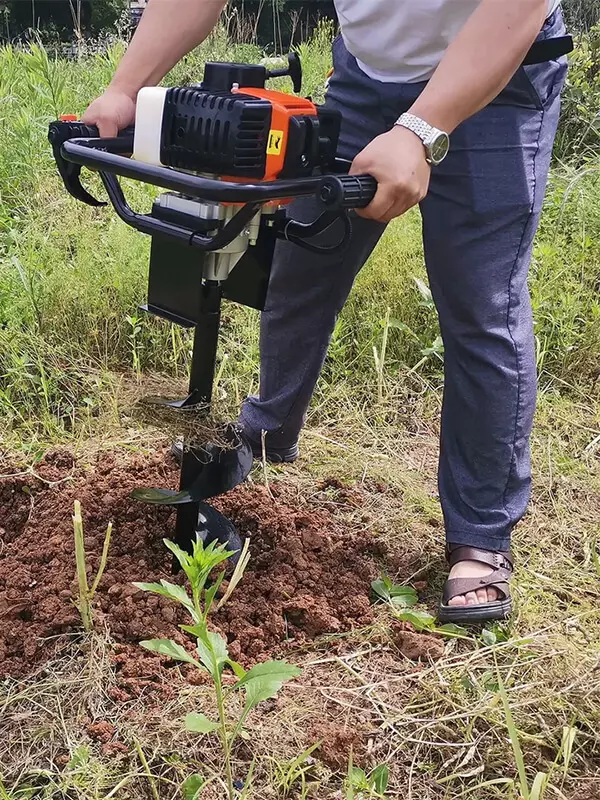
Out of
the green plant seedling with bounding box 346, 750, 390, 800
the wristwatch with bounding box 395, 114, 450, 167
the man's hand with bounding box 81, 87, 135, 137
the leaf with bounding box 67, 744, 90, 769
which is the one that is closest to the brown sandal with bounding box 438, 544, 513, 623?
the green plant seedling with bounding box 346, 750, 390, 800

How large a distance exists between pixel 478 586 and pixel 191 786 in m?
0.69

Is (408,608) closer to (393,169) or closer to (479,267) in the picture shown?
(479,267)

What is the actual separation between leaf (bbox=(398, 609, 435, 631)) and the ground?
2cm

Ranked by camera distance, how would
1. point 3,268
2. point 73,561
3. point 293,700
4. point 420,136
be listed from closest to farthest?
point 420,136
point 293,700
point 73,561
point 3,268

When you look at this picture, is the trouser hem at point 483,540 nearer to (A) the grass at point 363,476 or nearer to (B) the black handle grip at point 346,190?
(A) the grass at point 363,476

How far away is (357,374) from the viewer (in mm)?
2416

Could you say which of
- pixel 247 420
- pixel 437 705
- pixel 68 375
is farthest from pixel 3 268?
pixel 437 705

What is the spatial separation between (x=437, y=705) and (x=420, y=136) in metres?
0.90

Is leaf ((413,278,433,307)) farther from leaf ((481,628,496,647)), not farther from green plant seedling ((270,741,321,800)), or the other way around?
green plant seedling ((270,741,321,800))

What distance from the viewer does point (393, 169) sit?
1.15 metres

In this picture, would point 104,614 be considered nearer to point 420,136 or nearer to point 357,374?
point 420,136

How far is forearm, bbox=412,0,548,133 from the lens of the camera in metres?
1.19

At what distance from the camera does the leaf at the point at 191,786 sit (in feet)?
3.78

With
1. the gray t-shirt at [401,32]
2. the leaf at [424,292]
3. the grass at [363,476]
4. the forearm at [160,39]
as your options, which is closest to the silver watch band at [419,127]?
the gray t-shirt at [401,32]
